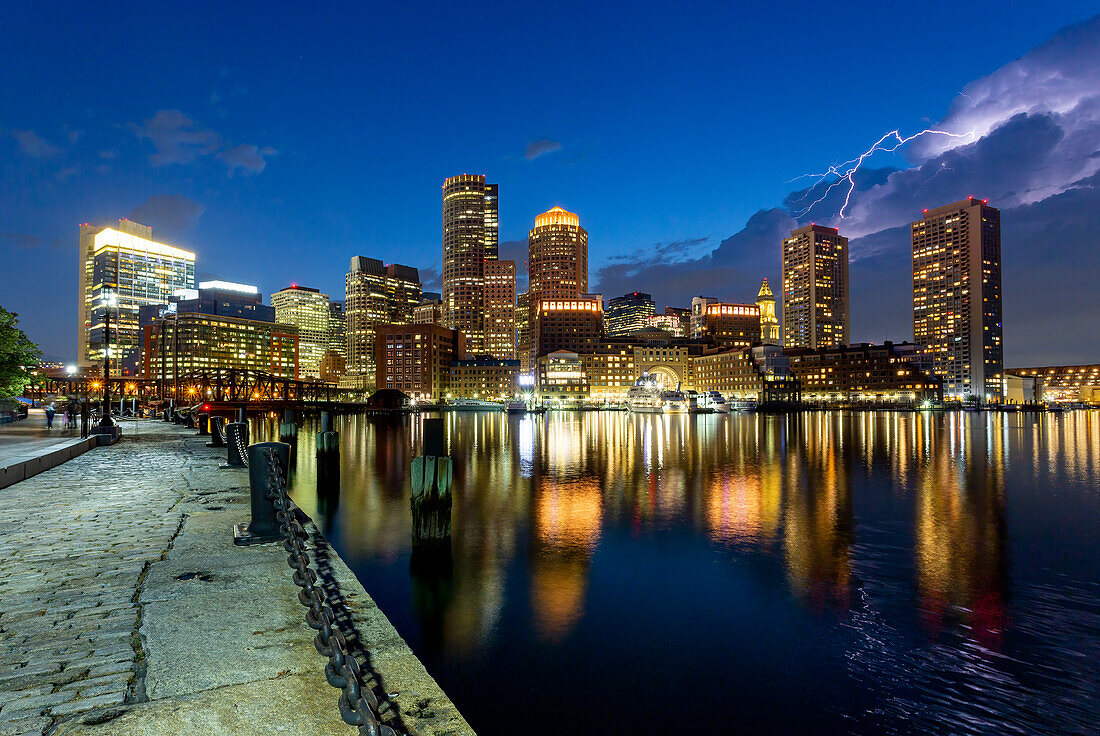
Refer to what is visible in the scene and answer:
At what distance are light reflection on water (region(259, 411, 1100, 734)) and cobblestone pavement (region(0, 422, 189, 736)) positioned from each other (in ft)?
16.2

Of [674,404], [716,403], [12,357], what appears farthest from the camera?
[716,403]

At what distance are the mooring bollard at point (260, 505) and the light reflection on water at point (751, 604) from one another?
3385 millimetres

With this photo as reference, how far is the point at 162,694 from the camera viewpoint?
5.08 metres

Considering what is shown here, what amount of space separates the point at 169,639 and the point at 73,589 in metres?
2.83

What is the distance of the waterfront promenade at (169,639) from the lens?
481 cm

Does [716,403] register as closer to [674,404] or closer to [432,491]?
[674,404]

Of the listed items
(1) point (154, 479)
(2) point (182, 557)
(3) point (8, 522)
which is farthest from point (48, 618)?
(1) point (154, 479)

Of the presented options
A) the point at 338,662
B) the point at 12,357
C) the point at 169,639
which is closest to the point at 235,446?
the point at 169,639

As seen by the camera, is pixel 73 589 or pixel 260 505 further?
pixel 260 505

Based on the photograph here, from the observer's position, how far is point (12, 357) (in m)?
38.0

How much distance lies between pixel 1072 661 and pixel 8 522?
20.1 meters

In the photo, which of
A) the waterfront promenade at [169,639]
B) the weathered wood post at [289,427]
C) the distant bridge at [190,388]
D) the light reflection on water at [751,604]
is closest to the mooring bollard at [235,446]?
the light reflection on water at [751,604]

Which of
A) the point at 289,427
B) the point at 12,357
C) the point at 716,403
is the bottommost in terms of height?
the point at 716,403

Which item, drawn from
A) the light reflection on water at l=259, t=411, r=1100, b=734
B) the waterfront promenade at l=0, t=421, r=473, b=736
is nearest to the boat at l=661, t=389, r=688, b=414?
the light reflection on water at l=259, t=411, r=1100, b=734
